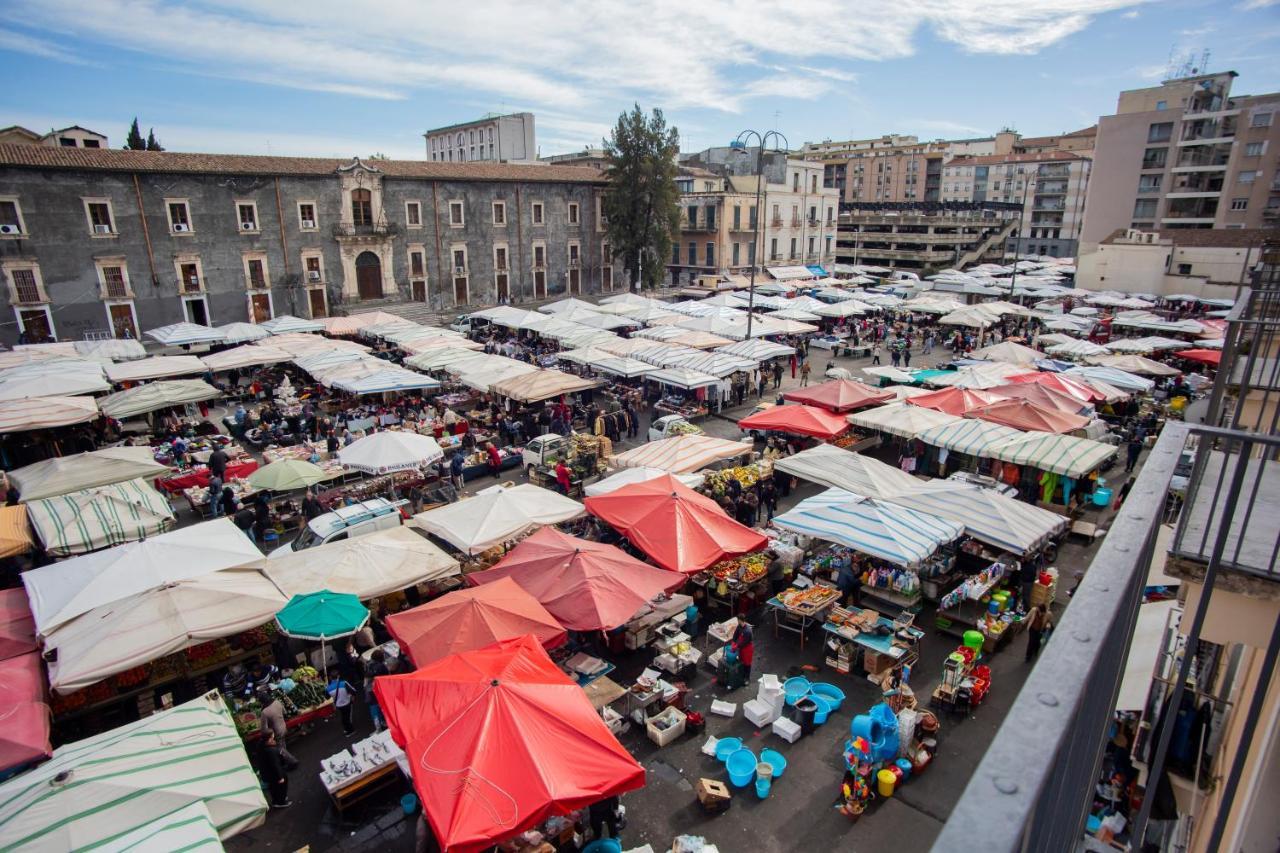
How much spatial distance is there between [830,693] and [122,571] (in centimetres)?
1011

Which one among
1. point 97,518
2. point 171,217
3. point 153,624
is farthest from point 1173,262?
point 171,217

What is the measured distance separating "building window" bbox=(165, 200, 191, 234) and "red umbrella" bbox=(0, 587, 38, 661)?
87.7ft

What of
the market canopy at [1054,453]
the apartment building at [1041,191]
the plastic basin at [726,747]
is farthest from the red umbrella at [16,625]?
the apartment building at [1041,191]

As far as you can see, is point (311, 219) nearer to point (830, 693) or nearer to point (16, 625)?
point (16, 625)

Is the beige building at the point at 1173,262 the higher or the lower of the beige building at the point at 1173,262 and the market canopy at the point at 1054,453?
the higher

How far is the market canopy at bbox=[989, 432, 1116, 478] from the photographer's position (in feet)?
48.6

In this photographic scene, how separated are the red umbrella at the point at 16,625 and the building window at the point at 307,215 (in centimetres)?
2891

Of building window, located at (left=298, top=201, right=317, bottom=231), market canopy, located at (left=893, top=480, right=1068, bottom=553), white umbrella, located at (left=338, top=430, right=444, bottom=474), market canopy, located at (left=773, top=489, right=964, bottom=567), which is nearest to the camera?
market canopy, located at (left=773, top=489, right=964, bottom=567)

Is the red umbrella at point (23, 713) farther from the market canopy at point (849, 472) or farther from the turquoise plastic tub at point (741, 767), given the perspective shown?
the market canopy at point (849, 472)

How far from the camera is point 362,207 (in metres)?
37.1

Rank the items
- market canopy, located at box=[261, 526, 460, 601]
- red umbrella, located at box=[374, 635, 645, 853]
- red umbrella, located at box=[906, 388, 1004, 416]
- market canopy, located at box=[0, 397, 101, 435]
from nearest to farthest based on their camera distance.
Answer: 1. red umbrella, located at box=[374, 635, 645, 853]
2. market canopy, located at box=[261, 526, 460, 601]
3. market canopy, located at box=[0, 397, 101, 435]
4. red umbrella, located at box=[906, 388, 1004, 416]

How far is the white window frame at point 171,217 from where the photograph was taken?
31516mm

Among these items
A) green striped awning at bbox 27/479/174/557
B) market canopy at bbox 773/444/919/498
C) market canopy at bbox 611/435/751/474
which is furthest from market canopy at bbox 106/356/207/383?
market canopy at bbox 773/444/919/498

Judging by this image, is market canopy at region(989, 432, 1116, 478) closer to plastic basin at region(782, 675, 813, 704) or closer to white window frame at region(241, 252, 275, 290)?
plastic basin at region(782, 675, 813, 704)
